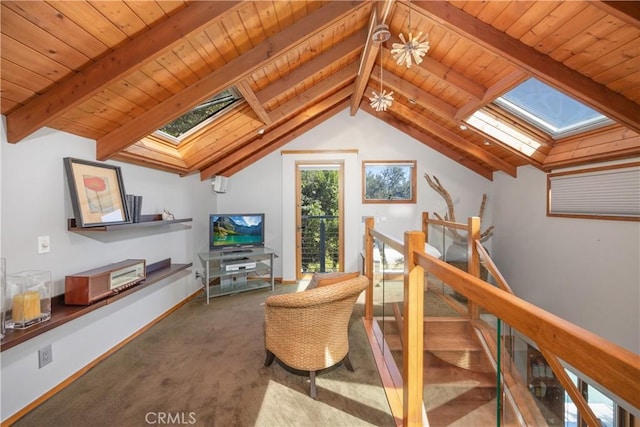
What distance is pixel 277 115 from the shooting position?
330 cm

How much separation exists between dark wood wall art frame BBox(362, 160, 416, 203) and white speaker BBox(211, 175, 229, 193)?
7.81 ft

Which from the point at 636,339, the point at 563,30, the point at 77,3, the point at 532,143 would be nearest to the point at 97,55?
the point at 77,3

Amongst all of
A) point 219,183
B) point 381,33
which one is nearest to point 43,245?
point 219,183

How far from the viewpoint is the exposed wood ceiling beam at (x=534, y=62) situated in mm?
2035

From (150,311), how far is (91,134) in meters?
1.88

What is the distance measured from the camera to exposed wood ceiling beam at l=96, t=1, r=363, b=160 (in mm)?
2078

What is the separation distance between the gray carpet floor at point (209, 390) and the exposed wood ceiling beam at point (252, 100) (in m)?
2.40

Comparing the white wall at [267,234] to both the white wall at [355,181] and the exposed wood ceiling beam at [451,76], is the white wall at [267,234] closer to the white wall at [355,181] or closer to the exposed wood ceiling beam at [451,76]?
the white wall at [355,181]

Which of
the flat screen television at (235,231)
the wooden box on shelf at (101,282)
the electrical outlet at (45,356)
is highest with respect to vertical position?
the flat screen television at (235,231)

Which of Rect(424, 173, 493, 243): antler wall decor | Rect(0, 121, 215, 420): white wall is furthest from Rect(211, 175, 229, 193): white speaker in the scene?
Rect(424, 173, 493, 243): antler wall decor

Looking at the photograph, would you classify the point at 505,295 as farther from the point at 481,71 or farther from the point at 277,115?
the point at 277,115

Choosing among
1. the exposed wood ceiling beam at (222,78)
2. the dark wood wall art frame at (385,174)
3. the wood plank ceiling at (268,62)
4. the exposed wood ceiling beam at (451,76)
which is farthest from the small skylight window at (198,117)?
the dark wood wall art frame at (385,174)

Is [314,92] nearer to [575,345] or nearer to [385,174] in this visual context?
[385,174]

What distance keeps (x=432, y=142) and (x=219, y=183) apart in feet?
12.0
